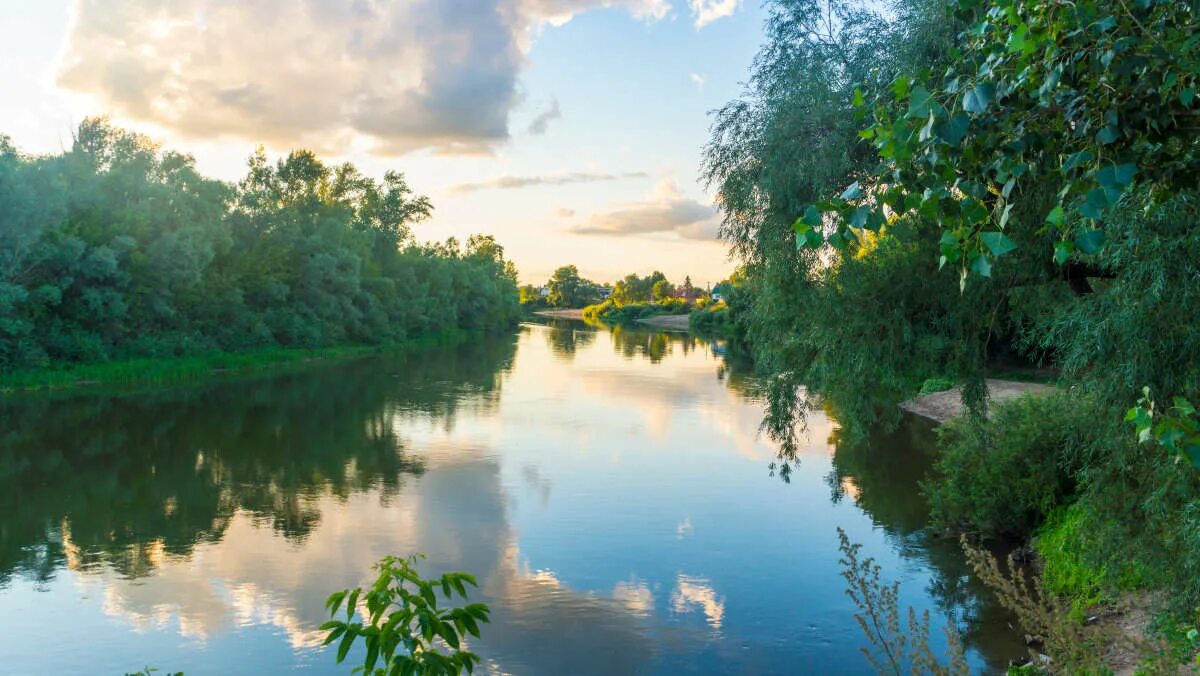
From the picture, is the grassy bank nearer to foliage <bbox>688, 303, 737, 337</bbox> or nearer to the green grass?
the green grass

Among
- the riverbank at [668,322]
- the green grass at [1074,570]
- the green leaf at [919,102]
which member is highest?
the green leaf at [919,102]

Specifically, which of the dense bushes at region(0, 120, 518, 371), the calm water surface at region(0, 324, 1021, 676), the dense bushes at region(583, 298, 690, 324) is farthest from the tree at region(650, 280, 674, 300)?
the calm water surface at region(0, 324, 1021, 676)

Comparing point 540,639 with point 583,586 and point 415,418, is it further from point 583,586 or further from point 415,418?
point 415,418

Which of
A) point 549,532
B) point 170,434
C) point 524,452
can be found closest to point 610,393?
point 524,452

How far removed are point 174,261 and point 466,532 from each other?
102 feet

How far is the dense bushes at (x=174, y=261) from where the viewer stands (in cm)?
3403

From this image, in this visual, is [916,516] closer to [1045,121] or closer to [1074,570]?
[1074,570]

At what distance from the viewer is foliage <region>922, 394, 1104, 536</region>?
49.8ft

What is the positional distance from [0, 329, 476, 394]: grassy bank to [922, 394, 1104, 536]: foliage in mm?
33204

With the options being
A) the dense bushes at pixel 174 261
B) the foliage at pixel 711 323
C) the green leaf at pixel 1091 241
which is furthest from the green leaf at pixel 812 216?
the foliage at pixel 711 323

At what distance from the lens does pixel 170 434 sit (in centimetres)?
2627

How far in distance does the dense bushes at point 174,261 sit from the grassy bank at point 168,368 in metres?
0.61

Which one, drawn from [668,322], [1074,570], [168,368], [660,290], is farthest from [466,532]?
[660,290]

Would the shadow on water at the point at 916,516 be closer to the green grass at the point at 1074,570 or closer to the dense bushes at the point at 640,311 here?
the green grass at the point at 1074,570
